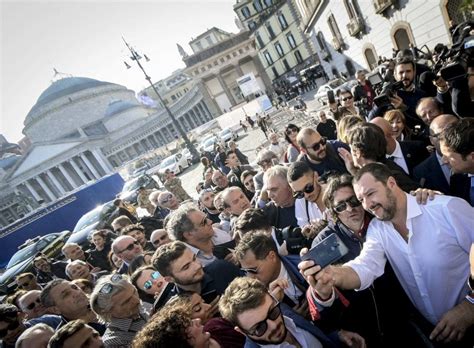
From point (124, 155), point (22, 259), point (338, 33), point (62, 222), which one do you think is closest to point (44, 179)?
point (124, 155)

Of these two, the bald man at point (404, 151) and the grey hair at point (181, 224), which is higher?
the grey hair at point (181, 224)

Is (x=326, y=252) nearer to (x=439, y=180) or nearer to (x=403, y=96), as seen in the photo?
(x=439, y=180)

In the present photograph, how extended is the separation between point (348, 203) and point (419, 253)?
0.58 metres

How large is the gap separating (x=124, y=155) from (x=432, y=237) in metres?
63.8

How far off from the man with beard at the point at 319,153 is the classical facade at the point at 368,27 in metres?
11.1

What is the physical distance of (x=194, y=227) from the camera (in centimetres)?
336

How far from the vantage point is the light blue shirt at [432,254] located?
1.84 metres

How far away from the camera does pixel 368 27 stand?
1628 centimetres

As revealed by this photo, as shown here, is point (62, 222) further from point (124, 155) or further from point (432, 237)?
point (124, 155)

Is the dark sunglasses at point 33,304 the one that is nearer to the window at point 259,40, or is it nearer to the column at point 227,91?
the window at point 259,40

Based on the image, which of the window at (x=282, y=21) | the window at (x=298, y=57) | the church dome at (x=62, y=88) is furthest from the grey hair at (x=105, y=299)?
the church dome at (x=62, y=88)

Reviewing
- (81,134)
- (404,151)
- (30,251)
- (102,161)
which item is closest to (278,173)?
(404,151)

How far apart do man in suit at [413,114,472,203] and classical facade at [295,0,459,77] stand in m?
11.4

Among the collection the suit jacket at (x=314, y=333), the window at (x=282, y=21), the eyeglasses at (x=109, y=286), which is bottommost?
the suit jacket at (x=314, y=333)
